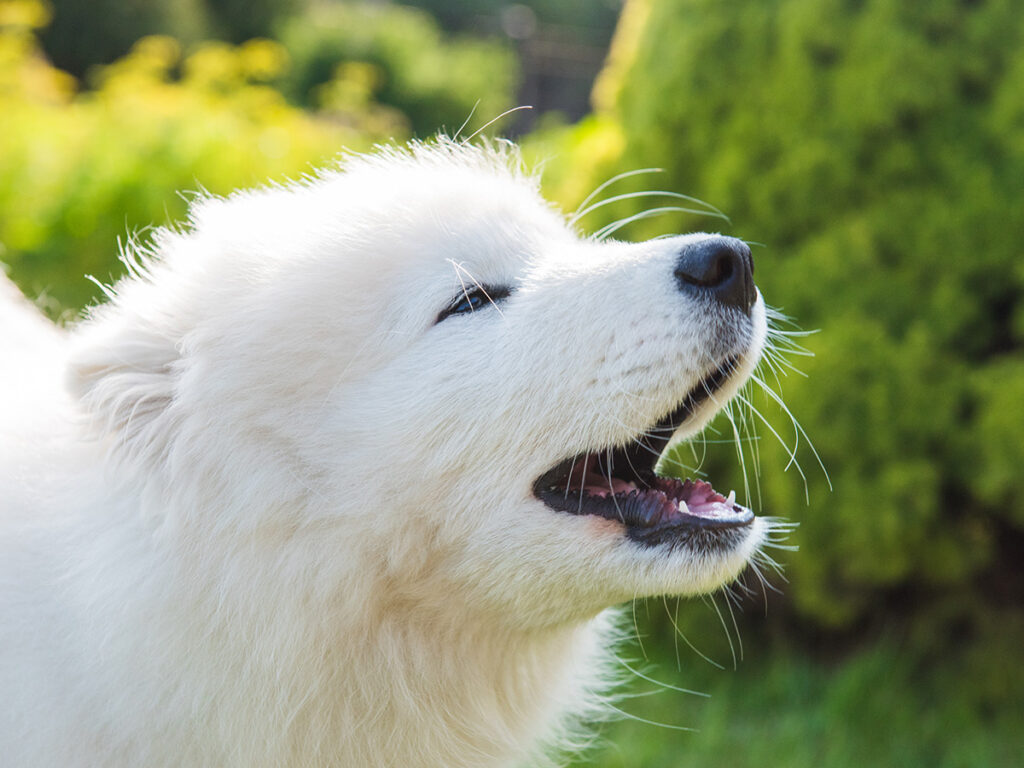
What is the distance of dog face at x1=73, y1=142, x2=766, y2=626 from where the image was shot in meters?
2.18

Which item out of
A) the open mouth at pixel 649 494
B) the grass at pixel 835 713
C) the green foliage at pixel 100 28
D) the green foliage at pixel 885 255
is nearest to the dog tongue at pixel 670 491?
the open mouth at pixel 649 494

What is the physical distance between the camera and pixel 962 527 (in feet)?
14.8

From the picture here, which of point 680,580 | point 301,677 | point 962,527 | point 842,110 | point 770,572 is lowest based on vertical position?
point 770,572

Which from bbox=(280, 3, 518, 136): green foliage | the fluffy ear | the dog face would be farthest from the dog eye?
bbox=(280, 3, 518, 136): green foliage

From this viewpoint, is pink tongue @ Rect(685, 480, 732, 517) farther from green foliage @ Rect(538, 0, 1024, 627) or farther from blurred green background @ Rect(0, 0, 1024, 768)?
green foliage @ Rect(538, 0, 1024, 627)

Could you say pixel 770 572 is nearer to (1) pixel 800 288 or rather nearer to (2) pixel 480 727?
(1) pixel 800 288

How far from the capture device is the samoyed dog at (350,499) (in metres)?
2.17

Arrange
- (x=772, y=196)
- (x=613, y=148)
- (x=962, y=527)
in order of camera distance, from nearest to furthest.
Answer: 1. (x=962, y=527)
2. (x=772, y=196)
3. (x=613, y=148)

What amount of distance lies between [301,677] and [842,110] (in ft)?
11.7

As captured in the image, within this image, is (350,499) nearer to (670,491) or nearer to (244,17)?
(670,491)

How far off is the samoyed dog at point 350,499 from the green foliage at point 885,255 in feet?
7.32

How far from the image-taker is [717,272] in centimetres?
224

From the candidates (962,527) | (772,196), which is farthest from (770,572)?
(772,196)

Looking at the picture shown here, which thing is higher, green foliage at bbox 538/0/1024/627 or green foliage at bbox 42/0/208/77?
green foliage at bbox 538/0/1024/627
